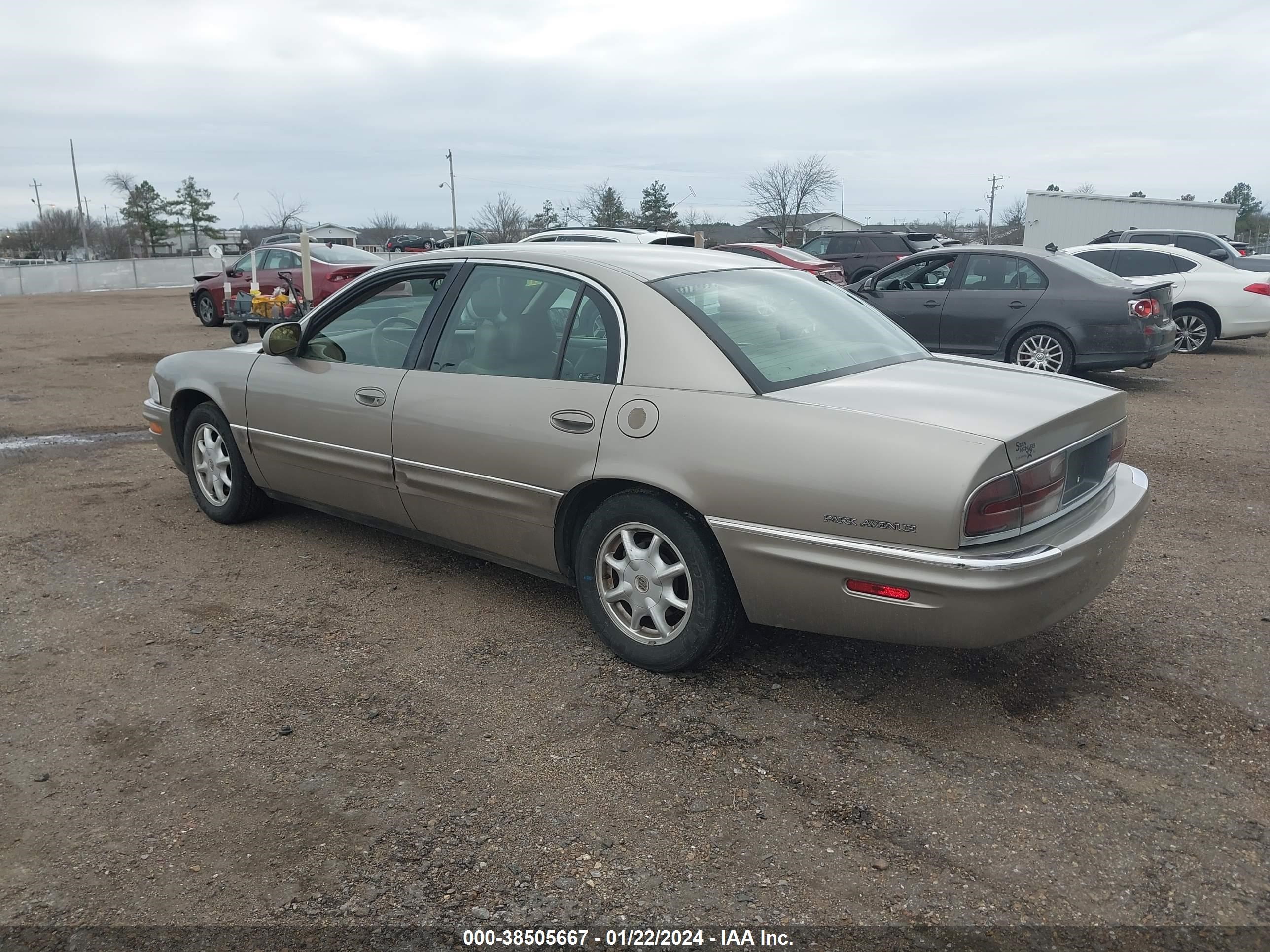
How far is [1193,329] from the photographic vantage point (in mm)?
13352

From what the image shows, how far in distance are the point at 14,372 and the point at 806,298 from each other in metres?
11.6

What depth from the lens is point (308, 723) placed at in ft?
11.0

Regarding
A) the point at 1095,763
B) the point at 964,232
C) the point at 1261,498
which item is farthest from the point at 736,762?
the point at 964,232

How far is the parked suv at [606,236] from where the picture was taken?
13.7 m

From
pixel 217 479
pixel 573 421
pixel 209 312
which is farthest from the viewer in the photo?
pixel 209 312

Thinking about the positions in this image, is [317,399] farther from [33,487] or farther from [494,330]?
[33,487]

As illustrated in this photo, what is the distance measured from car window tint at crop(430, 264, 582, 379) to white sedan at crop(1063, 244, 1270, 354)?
37.3 ft

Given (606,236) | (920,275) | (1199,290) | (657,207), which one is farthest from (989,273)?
(657,207)

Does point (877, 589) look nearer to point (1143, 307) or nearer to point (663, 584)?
point (663, 584)

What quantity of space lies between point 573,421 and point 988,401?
1475 millimetres

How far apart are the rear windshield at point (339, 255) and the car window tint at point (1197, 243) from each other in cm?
1463

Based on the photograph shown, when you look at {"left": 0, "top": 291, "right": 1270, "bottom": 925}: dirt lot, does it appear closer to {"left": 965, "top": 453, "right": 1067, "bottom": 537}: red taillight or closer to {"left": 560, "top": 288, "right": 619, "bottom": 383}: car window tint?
{"left": 965, "top": 453, "right": 1067, "bottom": 537}: red taillight

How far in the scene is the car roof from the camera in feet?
12.9

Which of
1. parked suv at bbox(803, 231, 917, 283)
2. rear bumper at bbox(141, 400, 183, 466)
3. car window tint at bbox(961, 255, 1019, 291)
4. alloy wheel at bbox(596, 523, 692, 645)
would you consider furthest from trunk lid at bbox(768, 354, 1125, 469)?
parked suv at bbox(803, 231, 917, 283)
